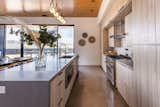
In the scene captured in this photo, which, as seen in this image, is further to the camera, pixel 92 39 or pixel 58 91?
pixel 92 39

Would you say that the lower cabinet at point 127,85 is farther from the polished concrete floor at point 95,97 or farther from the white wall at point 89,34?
the white wall at point 89,34

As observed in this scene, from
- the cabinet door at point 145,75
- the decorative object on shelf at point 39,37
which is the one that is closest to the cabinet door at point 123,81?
the cabinet door at point 145,75

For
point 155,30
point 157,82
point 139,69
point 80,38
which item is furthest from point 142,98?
point 80,38

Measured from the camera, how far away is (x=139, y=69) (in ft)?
9.05

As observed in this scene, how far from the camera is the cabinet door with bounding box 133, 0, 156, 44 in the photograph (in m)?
2.19

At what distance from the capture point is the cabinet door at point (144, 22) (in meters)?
2.19

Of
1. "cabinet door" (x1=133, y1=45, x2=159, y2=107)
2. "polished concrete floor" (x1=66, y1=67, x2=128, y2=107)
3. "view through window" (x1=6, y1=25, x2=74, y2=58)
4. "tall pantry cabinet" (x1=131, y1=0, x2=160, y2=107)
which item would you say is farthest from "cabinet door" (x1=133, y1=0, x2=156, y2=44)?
"view through window" (x1=6, y1=25, x2=74, y2=58)

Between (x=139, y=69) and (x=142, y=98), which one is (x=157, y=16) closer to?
(x=139, y=69)

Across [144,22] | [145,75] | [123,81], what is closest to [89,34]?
[123,81]

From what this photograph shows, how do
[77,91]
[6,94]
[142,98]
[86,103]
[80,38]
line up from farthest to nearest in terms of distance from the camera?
[80,38]
[77,91]
[86,103]
[142,98]
[6,94]

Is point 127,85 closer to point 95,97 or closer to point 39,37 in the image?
point 95,97

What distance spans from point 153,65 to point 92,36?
9812 millimetres

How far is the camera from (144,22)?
8.20 feet

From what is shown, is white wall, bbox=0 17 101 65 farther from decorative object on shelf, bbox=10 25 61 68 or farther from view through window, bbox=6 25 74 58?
decorative object on shelf, bbox=10 25 61 68
